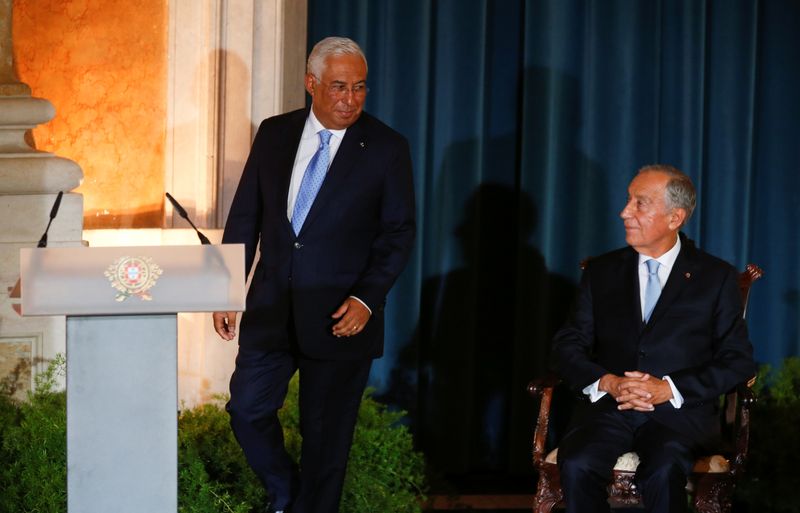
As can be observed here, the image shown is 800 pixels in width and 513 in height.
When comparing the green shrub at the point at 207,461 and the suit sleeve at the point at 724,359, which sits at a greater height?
the suit sleeve at the point at 724,359

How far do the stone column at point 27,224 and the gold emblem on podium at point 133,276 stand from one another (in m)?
1.82

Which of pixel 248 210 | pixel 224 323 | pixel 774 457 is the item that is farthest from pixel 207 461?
pixel 774 457

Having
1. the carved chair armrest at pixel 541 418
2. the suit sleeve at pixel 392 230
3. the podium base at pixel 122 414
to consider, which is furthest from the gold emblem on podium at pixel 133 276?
the carved chair armrest at pixel 541 418

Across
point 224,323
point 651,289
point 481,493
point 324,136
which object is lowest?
point 481,493

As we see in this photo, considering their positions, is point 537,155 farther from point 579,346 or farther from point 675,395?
point 675,395

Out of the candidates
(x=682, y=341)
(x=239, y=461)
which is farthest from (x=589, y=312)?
(x=239, y=461)

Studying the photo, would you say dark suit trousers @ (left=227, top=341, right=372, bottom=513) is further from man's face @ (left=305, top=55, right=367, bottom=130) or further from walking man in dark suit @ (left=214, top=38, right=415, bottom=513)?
man's face @ (left=305, top=55, right=367, bottom=130)

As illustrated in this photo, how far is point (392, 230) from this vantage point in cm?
348

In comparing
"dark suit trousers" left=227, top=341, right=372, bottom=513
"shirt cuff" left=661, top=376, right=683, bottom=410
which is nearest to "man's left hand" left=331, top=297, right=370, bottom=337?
"dark suit trousers" left=227, top=341, right=372, bottom=513

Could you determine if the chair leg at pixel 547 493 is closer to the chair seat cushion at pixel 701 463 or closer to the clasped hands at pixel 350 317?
the chair seat cushion at pixel 701 463

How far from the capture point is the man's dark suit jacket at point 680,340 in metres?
3.66

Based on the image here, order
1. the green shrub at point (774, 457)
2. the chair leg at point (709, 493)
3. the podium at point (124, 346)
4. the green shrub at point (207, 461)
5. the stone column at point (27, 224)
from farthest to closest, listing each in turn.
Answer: the green shrub at point (774, 457)
the stone column at point (27, 224)
the green shrub at point (207, 461)
the chair leg at point (709, 493)
the podium at point (124, 346)

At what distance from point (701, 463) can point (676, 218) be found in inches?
33.0

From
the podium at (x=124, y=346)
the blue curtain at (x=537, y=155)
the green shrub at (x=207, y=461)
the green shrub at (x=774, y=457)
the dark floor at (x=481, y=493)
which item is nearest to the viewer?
the podium at (x=124, y=346)
